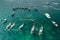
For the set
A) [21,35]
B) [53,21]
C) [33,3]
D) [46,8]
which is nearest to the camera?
[21,35]

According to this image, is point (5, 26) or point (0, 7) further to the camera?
Answer: point (0, 7)

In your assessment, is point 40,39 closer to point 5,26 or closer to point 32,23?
point 32,23

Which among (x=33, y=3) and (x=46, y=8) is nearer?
(x=46, y=8)

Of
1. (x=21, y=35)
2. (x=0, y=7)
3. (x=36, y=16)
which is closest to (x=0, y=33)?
(x=21, y=35)

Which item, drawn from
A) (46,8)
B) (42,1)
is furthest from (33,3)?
(46,8)

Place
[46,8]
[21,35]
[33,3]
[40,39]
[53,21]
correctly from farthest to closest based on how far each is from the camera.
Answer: [33,3]
[46,8]
[53,21]
[21,35]
[40,39]

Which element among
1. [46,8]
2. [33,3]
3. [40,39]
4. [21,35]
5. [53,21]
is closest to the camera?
[40,39]

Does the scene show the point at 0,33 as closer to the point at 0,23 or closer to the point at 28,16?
the point at 0,23
